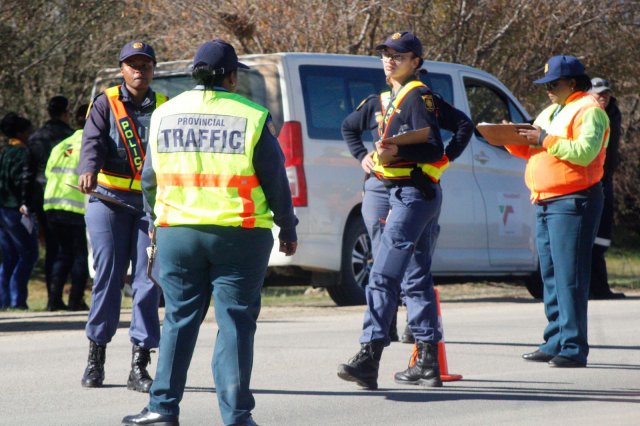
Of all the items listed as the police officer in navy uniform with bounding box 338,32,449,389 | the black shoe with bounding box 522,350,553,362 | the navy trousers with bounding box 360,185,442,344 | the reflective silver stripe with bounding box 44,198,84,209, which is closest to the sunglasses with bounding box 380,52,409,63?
the police officer in navy uniform with bounding box 338,32,449,389

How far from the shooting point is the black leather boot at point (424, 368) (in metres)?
7.64

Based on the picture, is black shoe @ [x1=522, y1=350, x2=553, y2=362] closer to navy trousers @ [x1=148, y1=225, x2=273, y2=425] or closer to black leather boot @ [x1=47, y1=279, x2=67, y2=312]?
navy trousers @ [x1=148, y1=225, x2=273, y2=425]

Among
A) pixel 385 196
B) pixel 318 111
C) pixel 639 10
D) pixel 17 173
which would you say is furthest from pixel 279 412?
pixel 639 10

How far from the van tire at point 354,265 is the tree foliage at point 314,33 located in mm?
4951

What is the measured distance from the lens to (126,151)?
24.6 ft

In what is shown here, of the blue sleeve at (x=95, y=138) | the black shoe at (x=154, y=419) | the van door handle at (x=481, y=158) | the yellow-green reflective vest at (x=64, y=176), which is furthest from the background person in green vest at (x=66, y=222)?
the black shoe at (x=154, y=419)

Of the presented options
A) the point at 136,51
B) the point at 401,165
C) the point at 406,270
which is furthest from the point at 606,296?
the point at 136,51

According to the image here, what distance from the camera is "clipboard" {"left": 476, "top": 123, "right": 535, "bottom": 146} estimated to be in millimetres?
8211

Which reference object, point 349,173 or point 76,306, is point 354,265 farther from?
point 76,306

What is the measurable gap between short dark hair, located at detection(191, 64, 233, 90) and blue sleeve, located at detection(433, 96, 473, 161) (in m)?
2.30

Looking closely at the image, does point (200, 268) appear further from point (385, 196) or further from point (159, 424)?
point (385, 196)

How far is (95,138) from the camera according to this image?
7434 millimetres

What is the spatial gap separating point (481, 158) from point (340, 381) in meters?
5.90

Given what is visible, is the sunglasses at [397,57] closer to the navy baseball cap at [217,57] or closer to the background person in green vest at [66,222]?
the navy baseball cap at [217,57]
